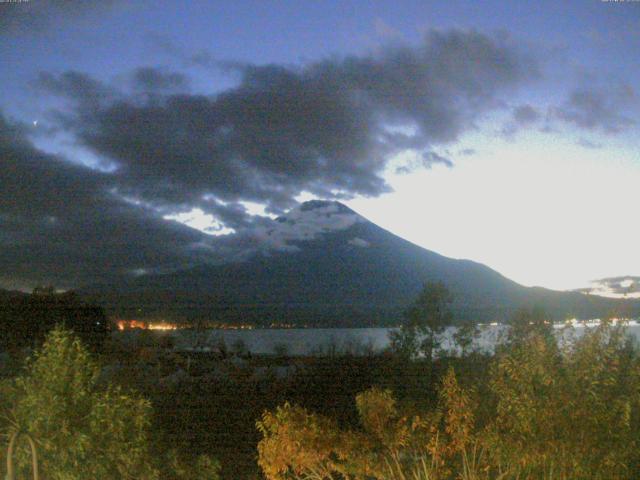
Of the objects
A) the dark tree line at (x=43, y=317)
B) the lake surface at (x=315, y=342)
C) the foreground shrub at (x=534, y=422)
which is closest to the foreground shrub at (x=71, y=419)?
the foreground shrub at (x=534, y=422)

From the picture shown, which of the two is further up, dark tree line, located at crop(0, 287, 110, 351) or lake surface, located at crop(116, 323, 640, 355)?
dark tree line, located at crop(0, 287, 110, 351)

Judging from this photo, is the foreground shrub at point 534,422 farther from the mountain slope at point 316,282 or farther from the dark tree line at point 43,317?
the mountain slope at point 316,282

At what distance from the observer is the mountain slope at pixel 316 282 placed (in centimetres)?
7681

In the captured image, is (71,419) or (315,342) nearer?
(71,419)

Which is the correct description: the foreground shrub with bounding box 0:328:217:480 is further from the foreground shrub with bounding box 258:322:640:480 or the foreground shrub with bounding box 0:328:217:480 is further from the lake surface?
the lake surface

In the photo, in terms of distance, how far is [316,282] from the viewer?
96.0m

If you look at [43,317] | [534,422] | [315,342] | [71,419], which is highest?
[43,317]

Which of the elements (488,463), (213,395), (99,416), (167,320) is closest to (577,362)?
(488,463)

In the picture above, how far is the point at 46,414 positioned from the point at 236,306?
9101 cm

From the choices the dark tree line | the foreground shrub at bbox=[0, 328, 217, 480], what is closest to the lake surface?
the dark tree line

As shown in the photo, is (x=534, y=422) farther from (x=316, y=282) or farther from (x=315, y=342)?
(x=316, y=282)

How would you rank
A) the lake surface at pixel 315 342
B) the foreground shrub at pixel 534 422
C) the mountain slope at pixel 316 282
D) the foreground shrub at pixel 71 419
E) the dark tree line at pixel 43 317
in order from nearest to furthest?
the foreground shrub at pixel 534 422, the foreground shrub at pixel 71 419, the lake surface at pixel 315 342, the dark tree line at pixel 43 317, the mountain slope at pixel 316 282

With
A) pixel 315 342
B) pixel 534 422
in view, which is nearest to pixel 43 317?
pixel 315 342

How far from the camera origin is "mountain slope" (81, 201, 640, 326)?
76.8 metres
